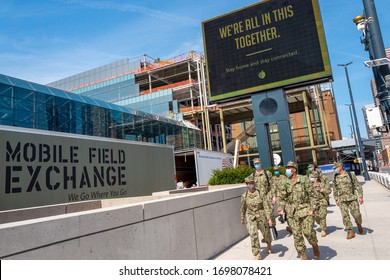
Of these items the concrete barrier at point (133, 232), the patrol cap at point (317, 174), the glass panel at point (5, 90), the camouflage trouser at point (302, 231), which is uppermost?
the glass panel at point (5, 90)

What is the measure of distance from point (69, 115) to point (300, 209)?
51.6 ft

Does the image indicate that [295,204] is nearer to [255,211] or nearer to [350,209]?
[255,211]

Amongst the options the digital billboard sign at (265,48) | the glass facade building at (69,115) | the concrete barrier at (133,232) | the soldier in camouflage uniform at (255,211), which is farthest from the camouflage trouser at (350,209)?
the digital billboard sign at (265,48)

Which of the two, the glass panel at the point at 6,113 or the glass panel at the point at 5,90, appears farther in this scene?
the glass panel at the point at 5,90

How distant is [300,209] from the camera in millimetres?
5832

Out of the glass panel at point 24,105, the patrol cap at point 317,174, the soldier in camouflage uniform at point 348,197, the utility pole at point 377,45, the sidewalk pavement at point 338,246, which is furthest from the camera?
the utility pole at point 377,45

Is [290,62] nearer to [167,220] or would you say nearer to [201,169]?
[201,169]

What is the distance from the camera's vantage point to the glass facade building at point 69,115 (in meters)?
14.4

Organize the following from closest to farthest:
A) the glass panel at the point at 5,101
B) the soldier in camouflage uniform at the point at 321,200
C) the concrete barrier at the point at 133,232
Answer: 1. the concrete barrier at the point at 133,232
2. the soldier in camouflage uniform at the point at 321,200
3. the glass panel at the point at 5,101

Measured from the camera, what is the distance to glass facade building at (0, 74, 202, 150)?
47.3 feet

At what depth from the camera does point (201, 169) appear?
21375 millimetres

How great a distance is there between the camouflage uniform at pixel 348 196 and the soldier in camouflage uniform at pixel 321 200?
2.13 feet

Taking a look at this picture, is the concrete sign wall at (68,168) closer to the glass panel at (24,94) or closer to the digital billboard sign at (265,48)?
the glass panel at (24,94)
